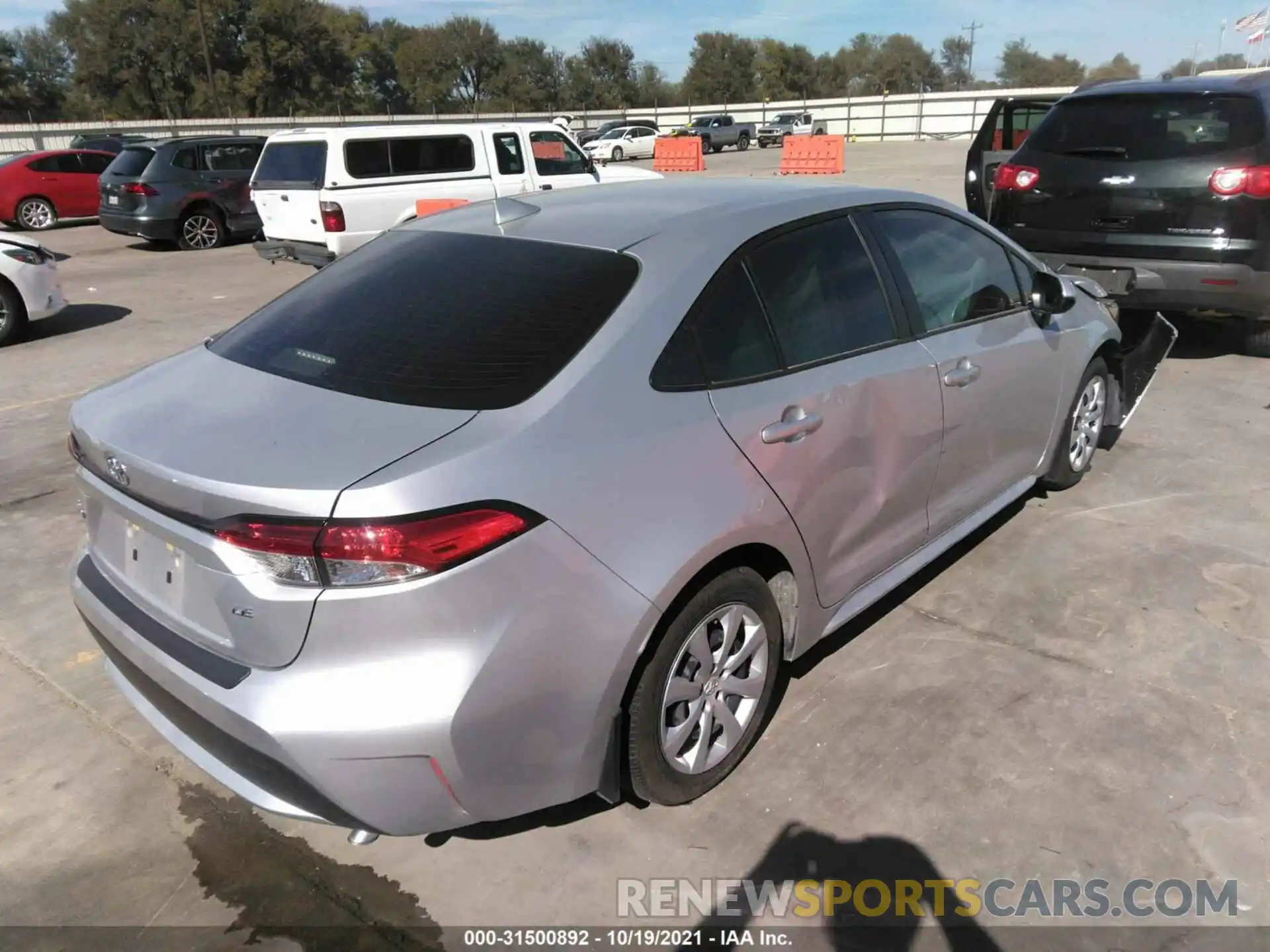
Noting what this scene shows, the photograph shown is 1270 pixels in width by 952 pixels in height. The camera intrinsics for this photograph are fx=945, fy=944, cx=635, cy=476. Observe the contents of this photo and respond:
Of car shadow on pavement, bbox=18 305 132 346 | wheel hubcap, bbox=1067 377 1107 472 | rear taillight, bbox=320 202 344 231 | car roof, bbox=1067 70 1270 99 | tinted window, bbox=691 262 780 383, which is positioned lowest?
car shadow on pavement, bbox=18 305 132 346

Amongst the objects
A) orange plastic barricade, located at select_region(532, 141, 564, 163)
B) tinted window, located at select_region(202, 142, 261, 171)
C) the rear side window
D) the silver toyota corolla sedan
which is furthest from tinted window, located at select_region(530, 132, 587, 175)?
the silver toyota corolla sedan

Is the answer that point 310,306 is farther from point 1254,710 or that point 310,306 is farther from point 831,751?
point 1254,710

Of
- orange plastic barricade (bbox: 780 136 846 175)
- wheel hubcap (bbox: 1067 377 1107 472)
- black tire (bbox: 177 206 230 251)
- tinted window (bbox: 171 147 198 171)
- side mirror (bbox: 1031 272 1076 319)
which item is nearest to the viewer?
side mirror (bbox: 1031 272 1076 319)

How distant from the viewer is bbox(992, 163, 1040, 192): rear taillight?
690 centimetres

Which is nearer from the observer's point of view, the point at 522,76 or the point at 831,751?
the point at 831,751

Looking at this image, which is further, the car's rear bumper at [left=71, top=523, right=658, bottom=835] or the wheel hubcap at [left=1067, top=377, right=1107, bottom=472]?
the wheel hubcap at [left=1067, top=377, right=1107, bottom=472]

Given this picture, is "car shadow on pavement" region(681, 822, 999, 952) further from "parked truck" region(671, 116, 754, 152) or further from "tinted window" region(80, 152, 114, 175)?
"parked truck" region(671, 116, 754, 152)

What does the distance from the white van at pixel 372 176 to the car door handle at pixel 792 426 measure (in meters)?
8.73

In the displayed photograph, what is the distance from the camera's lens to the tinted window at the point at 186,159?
48.8 ft

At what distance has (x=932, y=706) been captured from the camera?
127 inches

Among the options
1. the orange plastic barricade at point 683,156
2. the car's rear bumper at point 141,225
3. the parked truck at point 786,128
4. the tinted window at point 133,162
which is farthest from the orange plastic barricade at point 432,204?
the parked truck at point 786,128

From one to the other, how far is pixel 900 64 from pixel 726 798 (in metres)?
108

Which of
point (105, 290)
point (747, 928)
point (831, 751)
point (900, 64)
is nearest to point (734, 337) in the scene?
point (831, 751)

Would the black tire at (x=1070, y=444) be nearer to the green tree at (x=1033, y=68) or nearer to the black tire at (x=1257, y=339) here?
the black tire at (x=1257, y=339)
